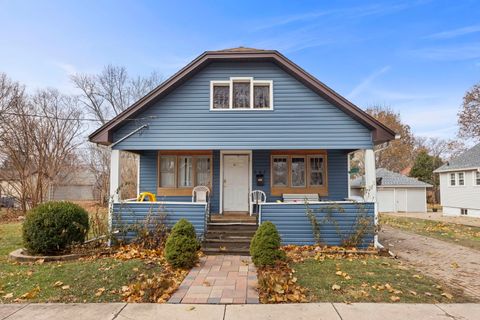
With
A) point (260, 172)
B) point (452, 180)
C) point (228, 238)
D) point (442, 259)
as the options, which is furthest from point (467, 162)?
point (228, 238)

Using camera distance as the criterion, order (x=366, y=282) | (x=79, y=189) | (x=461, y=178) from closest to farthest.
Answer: (x=366, y=282)
(x=461, y=178)
(x=79, y=189)

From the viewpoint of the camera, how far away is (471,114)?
2481 centimetres

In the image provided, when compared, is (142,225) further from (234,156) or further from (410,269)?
(410,269)

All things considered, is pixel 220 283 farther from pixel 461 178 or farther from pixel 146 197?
pixel 461 178

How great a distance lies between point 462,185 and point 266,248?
69.4ft

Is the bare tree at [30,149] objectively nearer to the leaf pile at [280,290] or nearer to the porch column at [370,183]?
the leaf pile at [280,290]

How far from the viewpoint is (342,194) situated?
10523 mm

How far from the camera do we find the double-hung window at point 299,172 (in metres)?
10.5

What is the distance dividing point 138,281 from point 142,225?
2983mm

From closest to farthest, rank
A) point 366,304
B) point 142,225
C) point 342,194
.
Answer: point 366,304
point 142,225
point 342,194

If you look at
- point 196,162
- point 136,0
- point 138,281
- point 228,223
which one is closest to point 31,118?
point 136,0

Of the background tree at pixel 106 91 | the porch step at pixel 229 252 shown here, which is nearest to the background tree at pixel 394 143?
the background tree at pixel 106 91

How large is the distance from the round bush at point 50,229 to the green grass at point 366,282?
5.39m

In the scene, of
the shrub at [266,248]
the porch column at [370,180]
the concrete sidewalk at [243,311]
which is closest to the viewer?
the concrete sidewalk at [243,311]
